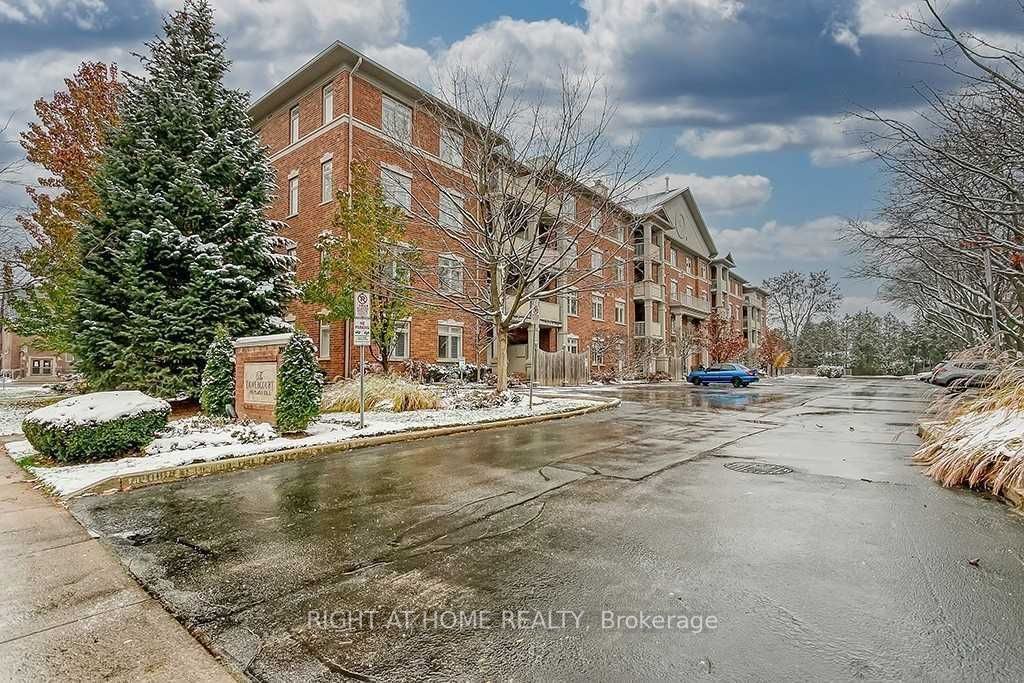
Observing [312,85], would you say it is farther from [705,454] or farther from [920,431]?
[920,431]

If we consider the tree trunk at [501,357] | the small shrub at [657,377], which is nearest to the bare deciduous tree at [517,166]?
the tree trunk at [501,357]

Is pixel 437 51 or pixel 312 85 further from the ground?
pixel 312 85

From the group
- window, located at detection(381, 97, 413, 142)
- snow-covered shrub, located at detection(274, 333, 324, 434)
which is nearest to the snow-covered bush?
window, located at detection(381, 97, 413, 142)

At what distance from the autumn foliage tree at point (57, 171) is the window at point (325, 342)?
806 centimetres

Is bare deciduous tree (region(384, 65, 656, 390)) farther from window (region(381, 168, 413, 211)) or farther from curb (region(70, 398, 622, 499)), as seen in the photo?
curb (region(70, 398, 622, 499))

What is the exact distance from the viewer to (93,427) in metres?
7.65

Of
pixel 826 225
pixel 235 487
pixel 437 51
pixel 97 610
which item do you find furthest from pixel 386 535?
pixel 437 51

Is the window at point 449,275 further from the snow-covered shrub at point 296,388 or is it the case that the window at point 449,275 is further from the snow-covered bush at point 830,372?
the snow-covered bush at point 830,372

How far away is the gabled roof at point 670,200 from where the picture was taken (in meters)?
40.4

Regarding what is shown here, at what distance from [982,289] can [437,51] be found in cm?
1830

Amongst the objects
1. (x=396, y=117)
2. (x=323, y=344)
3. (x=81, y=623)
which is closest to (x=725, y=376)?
(x=323, y=344)

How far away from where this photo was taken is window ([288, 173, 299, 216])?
22.8 m

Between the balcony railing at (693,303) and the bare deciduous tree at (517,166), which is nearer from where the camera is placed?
the bare deciduous tree at (517,166)

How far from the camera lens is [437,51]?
15.9 meters
